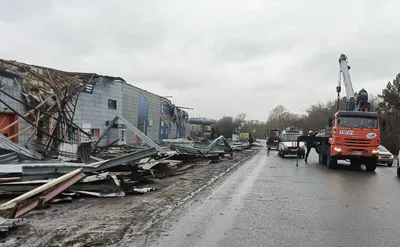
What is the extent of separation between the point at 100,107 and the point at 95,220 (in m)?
21.8

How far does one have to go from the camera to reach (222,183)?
13367mm

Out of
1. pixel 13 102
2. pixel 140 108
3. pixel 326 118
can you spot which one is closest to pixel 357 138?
pixel 13 102

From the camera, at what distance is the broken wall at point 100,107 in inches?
1003

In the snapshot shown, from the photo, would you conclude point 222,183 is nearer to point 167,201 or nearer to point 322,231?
point 167,201

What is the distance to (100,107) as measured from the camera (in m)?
28.2

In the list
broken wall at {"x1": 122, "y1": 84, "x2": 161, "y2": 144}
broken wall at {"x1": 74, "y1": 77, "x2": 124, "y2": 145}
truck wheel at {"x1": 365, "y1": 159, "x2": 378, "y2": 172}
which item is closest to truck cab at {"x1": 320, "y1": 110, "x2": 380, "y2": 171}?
truck wheel at {"x1": 365, "y1": 159, "x2": 378, "y2": 172}

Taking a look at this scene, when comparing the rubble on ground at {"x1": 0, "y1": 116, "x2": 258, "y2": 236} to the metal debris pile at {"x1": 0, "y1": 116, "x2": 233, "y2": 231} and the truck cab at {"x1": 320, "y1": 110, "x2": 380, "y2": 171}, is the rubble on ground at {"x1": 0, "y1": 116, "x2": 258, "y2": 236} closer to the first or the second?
the metal debris pile at {"x1": 0, "y1": 116, "x2": 233, "y2": 231}

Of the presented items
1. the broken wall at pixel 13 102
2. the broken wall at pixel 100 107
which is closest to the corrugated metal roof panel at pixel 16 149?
the broken wall at pixel 13 102

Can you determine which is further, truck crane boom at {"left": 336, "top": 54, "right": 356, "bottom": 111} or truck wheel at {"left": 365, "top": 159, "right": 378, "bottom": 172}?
truck crane boom at {"left": 336, "top": 54, "right": 356, "bottom": 111}

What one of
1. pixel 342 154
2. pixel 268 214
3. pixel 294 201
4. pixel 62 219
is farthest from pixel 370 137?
pixel 62 219

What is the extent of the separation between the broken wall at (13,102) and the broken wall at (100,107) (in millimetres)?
5889

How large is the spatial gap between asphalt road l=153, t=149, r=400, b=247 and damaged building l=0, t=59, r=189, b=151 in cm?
1012

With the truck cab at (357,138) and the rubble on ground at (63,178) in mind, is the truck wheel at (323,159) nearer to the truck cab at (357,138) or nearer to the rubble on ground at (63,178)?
the truck cab at (357,138)

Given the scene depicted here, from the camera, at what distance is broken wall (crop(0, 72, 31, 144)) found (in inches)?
688
